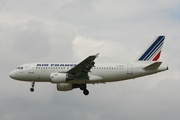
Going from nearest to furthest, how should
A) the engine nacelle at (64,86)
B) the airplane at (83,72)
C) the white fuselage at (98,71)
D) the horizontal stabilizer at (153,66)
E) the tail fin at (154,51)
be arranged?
the horizontal stabilizer at (153,66) → the airplane at (83,72) → the white fuselage at (98,71) → the engine nacelle at (64,86) → the tail fin at (154,51)

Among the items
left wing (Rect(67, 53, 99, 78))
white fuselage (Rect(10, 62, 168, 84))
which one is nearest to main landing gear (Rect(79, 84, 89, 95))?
white fuselage (Rect(10, 62, 168, 84))

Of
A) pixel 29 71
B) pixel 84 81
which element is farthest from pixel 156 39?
pixel 29 71

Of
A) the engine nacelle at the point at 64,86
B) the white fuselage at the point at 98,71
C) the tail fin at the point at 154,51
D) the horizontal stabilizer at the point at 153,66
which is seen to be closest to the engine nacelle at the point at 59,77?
the white fuselage at the point at 98,71

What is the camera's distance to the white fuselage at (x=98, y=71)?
71.6 m

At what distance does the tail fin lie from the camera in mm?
74625

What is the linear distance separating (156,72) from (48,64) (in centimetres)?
1492

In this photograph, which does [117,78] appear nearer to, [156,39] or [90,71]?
[90,71]

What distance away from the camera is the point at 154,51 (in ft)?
249

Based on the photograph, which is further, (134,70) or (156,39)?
(156,39)

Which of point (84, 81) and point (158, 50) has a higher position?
point (158, 50)

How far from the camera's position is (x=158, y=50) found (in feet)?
249

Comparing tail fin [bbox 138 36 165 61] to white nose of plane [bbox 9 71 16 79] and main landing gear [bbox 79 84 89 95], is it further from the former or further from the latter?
white nose of plane [bbox 9 71 16 79]

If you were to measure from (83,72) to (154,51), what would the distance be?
37.9 ft

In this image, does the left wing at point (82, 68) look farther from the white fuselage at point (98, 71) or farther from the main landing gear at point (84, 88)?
the main landing gear at point (84, 88)
